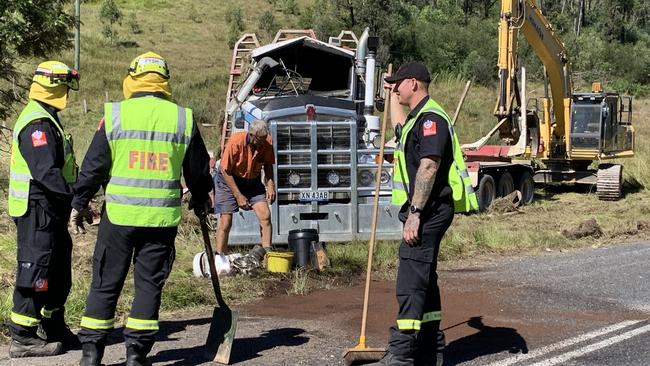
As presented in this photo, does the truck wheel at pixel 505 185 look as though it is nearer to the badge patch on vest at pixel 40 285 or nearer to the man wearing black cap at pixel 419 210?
the man wearing black cap at pixel 419 210

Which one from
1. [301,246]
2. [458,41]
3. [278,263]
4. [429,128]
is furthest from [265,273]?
[458,41]

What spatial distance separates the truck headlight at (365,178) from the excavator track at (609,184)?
10446 mm

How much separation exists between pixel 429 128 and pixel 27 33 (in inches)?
346

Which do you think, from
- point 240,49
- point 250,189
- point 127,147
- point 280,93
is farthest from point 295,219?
point 127,147

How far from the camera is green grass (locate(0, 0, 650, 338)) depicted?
7.86 meters

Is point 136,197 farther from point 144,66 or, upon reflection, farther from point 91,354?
point 91,354

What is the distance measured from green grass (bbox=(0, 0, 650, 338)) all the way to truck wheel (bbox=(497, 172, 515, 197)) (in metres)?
0.61

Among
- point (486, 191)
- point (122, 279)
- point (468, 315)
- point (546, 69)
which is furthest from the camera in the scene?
point (546, 69)

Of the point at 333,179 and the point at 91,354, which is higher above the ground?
the point at 333,179

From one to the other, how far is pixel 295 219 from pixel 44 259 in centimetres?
531

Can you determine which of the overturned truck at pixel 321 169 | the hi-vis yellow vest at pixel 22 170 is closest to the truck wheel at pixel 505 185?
the overturned truck at pixel 321 169

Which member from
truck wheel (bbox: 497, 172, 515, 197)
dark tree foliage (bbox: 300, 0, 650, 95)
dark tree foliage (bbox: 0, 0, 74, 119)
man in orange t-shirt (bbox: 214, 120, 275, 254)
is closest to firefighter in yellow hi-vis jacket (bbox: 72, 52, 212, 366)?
man in orange t-shirt (bbox: 214, 120, 275, 254)

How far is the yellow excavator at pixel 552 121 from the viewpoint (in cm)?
1823

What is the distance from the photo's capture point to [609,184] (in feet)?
63.4
